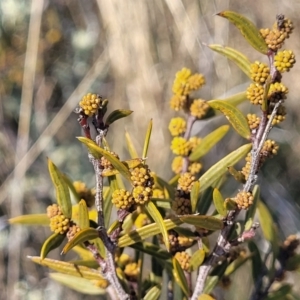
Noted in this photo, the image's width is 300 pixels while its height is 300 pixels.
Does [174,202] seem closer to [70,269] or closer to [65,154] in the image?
[70,269]

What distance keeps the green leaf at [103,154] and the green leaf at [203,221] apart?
9 centimetres

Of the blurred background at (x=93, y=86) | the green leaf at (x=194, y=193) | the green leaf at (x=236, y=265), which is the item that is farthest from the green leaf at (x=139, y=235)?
the blurred background at (x=93, y=86)

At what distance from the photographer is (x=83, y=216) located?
627 mm

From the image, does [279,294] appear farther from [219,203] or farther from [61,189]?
[61,189]

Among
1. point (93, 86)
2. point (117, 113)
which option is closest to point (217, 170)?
point (117, 113)

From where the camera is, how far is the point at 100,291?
87cm

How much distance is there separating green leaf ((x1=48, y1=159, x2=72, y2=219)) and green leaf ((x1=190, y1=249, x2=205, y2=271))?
0.20 metres

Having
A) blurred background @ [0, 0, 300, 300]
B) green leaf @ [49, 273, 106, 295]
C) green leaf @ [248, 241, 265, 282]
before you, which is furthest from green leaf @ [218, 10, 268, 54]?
blurred background @ [0, 0, 300, 300]

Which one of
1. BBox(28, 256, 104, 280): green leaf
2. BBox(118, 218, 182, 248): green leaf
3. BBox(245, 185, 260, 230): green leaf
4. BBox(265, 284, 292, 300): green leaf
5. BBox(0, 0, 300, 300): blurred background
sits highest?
BBox(0, 0, 300, 300): blurred background

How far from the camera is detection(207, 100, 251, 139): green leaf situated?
654mm

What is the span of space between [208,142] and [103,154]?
31 cm

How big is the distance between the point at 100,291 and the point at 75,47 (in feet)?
5.01

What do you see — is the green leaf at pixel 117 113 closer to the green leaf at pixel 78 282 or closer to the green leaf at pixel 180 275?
the green leaf at pixel 180 275

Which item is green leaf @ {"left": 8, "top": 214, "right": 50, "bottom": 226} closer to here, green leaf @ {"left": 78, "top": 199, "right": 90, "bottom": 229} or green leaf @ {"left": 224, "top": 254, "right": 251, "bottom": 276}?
green leaf @ {"left": 78, "top": 199, "right": 90, "bottom": 229}
